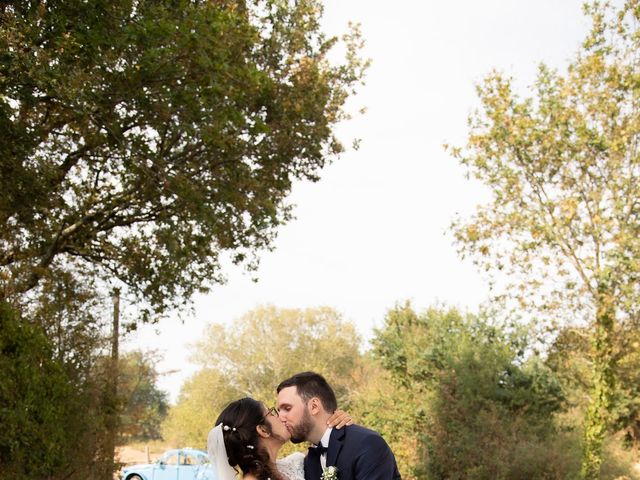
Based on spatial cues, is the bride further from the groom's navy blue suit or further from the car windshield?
the car windshield

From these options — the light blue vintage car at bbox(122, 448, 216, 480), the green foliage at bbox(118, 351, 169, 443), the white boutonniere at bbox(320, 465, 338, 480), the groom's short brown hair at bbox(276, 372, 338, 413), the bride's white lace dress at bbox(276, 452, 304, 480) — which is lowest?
the white boutonniere at bbox(320, 465, 338, 480)

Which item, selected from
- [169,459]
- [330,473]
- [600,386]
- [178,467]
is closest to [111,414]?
[330,473]

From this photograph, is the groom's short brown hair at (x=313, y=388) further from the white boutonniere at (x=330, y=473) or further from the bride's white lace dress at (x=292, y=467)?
the bride's white lace dress at (x=292, y=467)

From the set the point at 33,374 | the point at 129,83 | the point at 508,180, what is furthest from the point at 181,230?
the point at 508,180

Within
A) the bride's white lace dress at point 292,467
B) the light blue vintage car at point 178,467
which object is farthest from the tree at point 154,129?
the light blue vintage car at point 178,467

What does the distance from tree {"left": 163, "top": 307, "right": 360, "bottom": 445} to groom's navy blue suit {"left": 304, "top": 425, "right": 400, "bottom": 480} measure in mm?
54723

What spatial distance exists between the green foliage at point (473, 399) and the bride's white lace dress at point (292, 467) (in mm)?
20239

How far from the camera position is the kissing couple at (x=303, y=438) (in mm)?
5148

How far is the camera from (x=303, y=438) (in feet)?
17.5

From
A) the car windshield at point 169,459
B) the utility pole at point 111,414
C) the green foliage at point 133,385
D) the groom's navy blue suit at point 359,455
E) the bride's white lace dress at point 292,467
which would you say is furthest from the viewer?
the car windshield at point 169,459

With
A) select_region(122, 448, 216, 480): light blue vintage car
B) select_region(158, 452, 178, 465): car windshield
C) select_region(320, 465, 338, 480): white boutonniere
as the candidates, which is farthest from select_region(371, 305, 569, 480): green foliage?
select_region(320, 465, 338, 480): white boutonniere

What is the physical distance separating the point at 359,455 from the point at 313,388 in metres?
0.49

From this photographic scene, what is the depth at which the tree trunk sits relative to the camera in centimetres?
2447

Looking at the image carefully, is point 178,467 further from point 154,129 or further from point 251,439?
point 251,439
